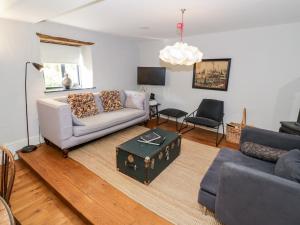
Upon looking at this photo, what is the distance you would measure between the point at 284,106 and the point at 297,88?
36 cm

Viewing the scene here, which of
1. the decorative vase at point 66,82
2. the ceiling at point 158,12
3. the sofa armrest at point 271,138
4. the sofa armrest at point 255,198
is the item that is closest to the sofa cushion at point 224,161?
the sofa armrest at point 255,198

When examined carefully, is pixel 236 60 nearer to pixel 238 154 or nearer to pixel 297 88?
pixel 297 88


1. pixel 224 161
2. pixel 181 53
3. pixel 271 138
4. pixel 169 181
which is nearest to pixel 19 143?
pixel 169 181

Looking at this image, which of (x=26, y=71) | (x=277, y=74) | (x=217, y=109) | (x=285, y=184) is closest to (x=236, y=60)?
(x=277, y=74)

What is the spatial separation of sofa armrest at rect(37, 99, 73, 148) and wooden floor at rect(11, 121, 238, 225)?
384 millimetres

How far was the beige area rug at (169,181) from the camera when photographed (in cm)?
180

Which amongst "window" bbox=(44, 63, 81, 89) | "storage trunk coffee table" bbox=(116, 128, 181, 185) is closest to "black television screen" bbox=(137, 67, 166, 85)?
"window" bbox=(44, 63, 81, 89)

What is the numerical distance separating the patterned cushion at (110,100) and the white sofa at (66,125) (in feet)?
1.04

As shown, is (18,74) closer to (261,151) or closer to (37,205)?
(37,205)

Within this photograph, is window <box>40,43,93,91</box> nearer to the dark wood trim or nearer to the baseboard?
the dark wood trim

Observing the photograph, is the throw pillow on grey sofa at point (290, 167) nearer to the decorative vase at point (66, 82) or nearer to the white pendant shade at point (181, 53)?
the white pendant shade at point (181, 53)

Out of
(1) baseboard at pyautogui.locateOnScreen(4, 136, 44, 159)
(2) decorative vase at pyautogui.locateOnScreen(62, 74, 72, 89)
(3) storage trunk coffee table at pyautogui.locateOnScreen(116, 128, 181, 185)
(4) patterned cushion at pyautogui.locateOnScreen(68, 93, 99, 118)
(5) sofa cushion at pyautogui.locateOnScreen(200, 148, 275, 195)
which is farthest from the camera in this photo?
(2) decorative vase at pyautogui.locateOnScreen(62, 74, 72, 89)

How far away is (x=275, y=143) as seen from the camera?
2.13 meters

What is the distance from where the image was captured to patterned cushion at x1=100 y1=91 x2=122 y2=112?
388cm
